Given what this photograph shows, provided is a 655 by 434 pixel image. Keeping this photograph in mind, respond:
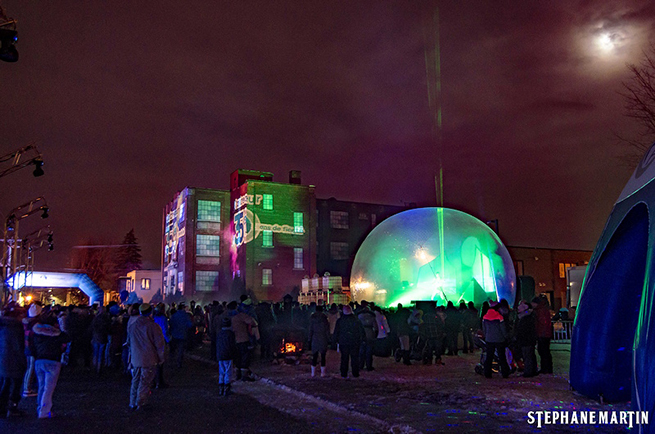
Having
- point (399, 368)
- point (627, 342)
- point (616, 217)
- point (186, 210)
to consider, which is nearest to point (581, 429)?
point (627, 342)

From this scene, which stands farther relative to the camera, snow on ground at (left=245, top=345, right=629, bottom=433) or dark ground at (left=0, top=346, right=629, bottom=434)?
dark ground at (left=0, top=346, right=629, bottom=434)

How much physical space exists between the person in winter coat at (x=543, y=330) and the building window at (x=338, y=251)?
35.4m

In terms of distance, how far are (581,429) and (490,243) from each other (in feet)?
49.1

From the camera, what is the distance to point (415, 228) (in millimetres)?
21234

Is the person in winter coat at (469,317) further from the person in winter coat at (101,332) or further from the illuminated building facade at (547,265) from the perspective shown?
the illuminated building facade at (547,265)

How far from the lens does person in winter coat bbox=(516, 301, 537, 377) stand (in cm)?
1162

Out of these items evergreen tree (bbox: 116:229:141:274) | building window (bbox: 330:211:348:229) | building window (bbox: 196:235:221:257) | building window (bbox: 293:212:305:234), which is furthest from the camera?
evergreen tree (bbox: 116:229:141:274)

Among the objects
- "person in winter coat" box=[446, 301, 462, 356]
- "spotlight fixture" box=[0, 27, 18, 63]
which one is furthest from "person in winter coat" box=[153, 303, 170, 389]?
"person in winter coat" box=[446, 301, 462, 356]

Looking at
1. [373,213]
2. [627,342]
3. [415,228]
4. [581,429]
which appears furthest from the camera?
[373,213]

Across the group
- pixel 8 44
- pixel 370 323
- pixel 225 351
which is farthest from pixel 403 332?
pixel 8 44

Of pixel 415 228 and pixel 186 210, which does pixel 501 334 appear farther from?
pixel 186 210

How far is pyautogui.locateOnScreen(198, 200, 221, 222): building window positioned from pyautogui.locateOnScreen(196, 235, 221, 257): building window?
58.4 inches

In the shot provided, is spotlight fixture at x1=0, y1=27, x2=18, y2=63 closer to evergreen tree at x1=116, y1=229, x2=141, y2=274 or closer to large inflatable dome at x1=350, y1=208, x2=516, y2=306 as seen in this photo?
large inflatable dome at x1=350, y1=208, x2=516, y2=306

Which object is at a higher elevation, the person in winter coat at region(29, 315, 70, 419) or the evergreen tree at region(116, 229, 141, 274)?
the evergreen tree at region(116, 229, 141, 274)
